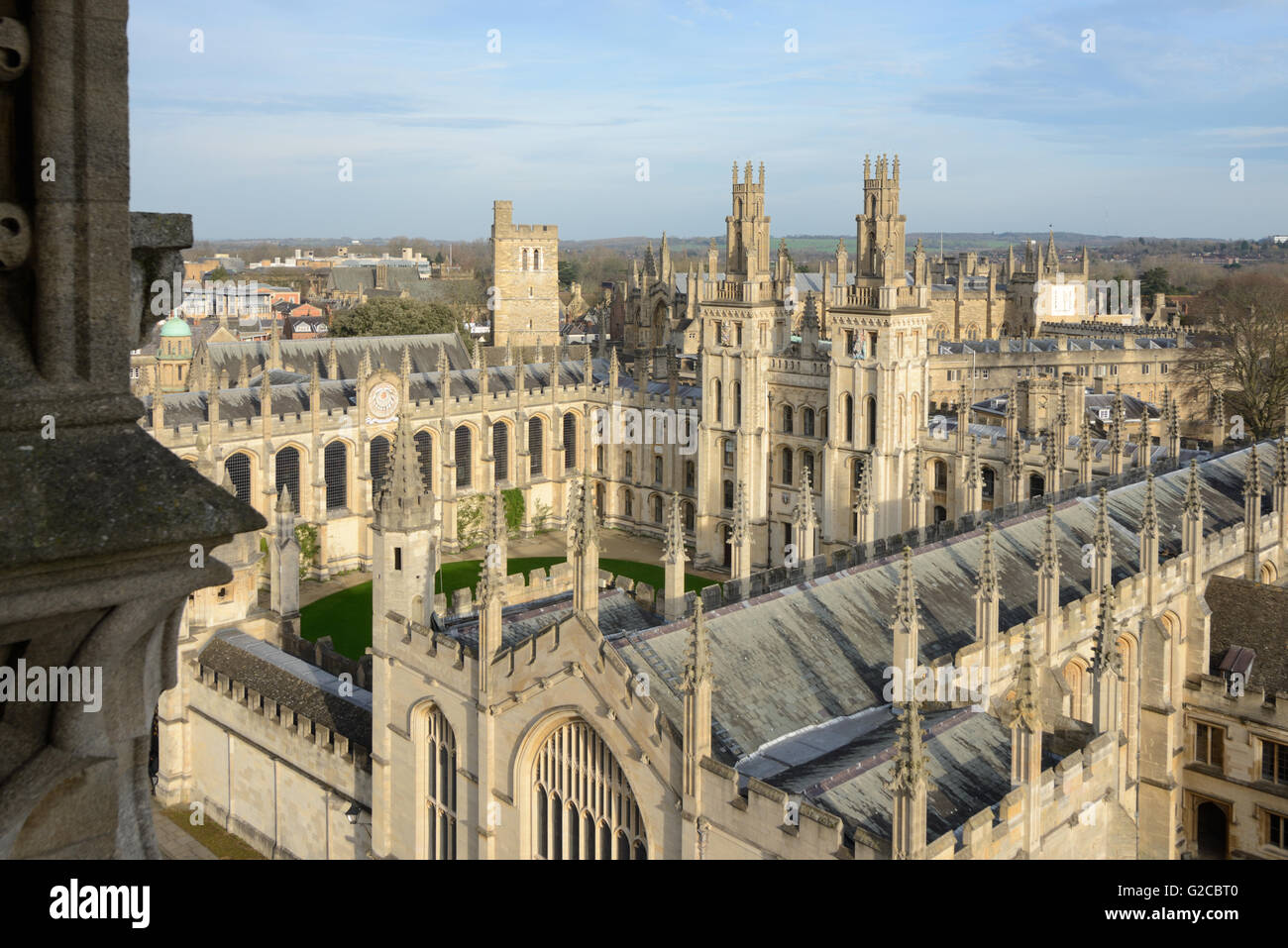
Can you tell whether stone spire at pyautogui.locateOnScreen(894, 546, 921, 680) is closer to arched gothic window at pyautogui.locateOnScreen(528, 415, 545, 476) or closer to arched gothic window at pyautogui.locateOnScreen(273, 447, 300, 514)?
arched gothic window at pyautogui.locateOnScreen(273, 447, 300, 514)

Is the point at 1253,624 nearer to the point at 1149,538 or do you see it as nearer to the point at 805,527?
the point at 1149,538

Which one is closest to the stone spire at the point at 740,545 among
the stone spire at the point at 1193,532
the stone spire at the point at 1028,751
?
the stone spire at the point at 1028,751

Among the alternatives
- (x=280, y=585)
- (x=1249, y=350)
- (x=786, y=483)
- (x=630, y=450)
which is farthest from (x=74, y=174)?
(x=1249, y=350)

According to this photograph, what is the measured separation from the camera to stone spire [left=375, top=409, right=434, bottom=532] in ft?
72.3

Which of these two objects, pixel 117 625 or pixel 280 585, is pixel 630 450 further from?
pixel 117 625

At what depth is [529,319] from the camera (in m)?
76.6

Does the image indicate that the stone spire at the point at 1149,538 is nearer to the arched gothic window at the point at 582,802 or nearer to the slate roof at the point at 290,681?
the arched gothic window at the point at 582,802

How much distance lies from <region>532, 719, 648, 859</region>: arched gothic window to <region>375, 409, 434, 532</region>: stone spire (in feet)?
17.5

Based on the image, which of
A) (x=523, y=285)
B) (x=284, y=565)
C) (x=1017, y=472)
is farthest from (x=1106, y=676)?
(x=523, y=285)

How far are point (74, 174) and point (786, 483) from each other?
44.0 m

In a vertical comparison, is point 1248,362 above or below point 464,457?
above

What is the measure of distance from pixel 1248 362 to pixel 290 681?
4889cm

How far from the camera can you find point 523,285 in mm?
76688
